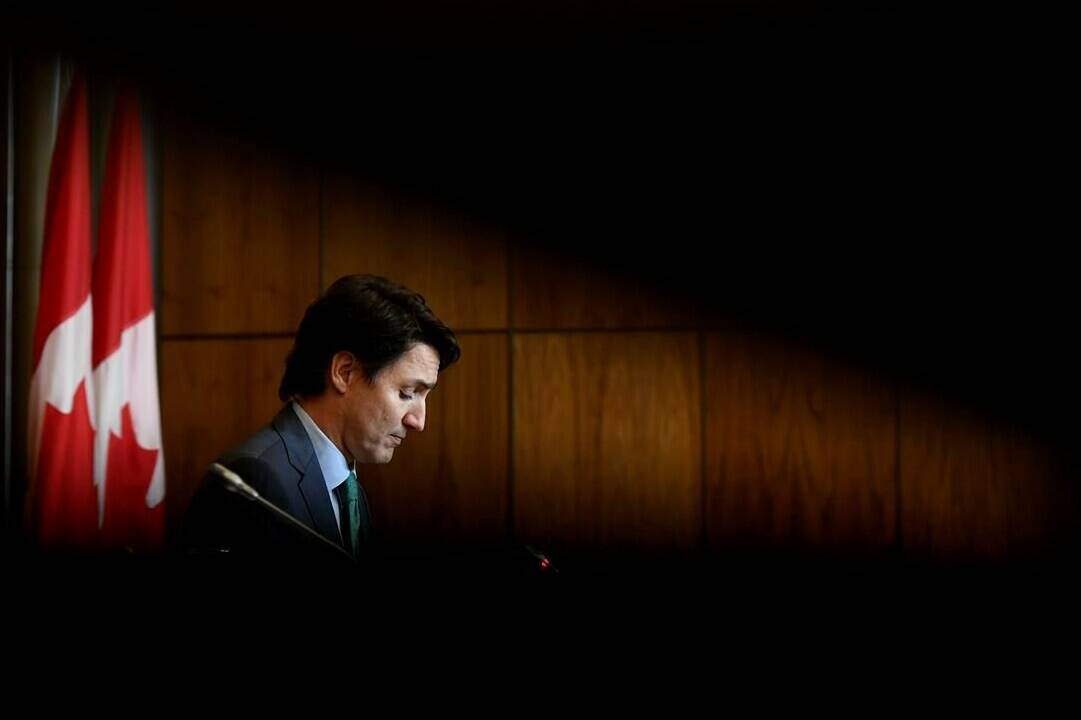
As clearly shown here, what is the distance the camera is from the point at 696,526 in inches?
117

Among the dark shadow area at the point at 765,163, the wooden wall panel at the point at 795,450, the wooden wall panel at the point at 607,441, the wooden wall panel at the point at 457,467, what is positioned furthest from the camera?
the wooden wall panel at the point at 457,467

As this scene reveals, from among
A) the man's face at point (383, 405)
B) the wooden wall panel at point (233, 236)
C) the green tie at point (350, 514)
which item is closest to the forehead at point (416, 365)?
the man's face at point (383, 405)

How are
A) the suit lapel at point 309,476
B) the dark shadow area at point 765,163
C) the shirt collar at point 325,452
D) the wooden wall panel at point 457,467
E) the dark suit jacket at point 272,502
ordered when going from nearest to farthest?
1. the dark suit jacket at point 272,502
2. the suit lapel at point 309,476
3. the shirt collar at point 325,452
4. the dark shadow area at point 765,163
5. the wooden wall panel at point 457,467

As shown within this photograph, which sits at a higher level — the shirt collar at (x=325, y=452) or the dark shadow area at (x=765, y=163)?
the dark shadow area at (x=765, y=163)

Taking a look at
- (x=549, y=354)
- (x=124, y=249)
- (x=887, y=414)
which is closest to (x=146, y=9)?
(x=124, y=249)

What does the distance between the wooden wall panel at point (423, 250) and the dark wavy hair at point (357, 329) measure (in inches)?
52.8

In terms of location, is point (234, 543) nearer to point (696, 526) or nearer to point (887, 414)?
point (696, 526)

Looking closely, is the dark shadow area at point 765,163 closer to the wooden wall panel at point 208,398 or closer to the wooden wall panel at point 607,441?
the wooden wall panel at point 607,441

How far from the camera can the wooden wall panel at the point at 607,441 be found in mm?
2990

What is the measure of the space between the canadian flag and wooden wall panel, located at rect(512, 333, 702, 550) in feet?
4.35

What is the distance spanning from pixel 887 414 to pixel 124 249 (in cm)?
270

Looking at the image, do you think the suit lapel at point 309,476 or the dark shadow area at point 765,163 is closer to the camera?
the suit lapel at point 309,476

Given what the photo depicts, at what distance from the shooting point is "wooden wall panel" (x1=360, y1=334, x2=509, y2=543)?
311 cm

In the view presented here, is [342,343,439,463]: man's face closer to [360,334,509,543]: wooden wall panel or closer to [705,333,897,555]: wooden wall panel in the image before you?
[360,334,509,543]: wooden wall panel
